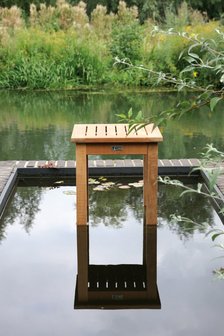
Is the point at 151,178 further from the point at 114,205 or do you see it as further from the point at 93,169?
the point at 93,169

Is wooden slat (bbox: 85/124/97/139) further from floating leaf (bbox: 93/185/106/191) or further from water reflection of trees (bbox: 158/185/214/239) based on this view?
floating leaf (bbox: 93/185/106/191)

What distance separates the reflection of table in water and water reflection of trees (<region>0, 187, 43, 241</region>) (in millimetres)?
668

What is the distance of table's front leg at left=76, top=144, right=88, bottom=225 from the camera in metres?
3.82

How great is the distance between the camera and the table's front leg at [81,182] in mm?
3818

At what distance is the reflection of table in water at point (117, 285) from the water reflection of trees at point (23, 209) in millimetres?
668

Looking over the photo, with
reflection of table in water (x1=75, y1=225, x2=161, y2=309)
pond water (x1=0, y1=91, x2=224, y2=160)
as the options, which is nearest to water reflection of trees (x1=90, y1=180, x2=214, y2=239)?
reflection of table in water (x1=75, y1=225, x2=161, y2=309)

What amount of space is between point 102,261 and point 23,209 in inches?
45.2

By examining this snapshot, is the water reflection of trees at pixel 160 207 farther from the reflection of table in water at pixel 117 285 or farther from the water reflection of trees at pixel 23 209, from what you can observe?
the reflection of table in water at pixel 117 285

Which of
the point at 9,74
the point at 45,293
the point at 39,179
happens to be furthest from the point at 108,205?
the point at 9,74

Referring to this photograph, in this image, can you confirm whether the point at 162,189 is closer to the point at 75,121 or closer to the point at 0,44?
the point at 75,121

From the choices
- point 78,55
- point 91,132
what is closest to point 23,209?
point 91,132

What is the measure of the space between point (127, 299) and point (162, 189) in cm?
198

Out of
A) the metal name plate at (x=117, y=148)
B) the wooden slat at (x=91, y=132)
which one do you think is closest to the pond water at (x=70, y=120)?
the wooden slat at (x=91, y=132)

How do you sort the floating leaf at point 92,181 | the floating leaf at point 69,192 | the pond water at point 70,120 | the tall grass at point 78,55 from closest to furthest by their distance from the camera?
the floating leaf at point 69,192 < the floating leaf at point 92,181 < the pond water at point 70,120 < the tall grass at point 78,55
